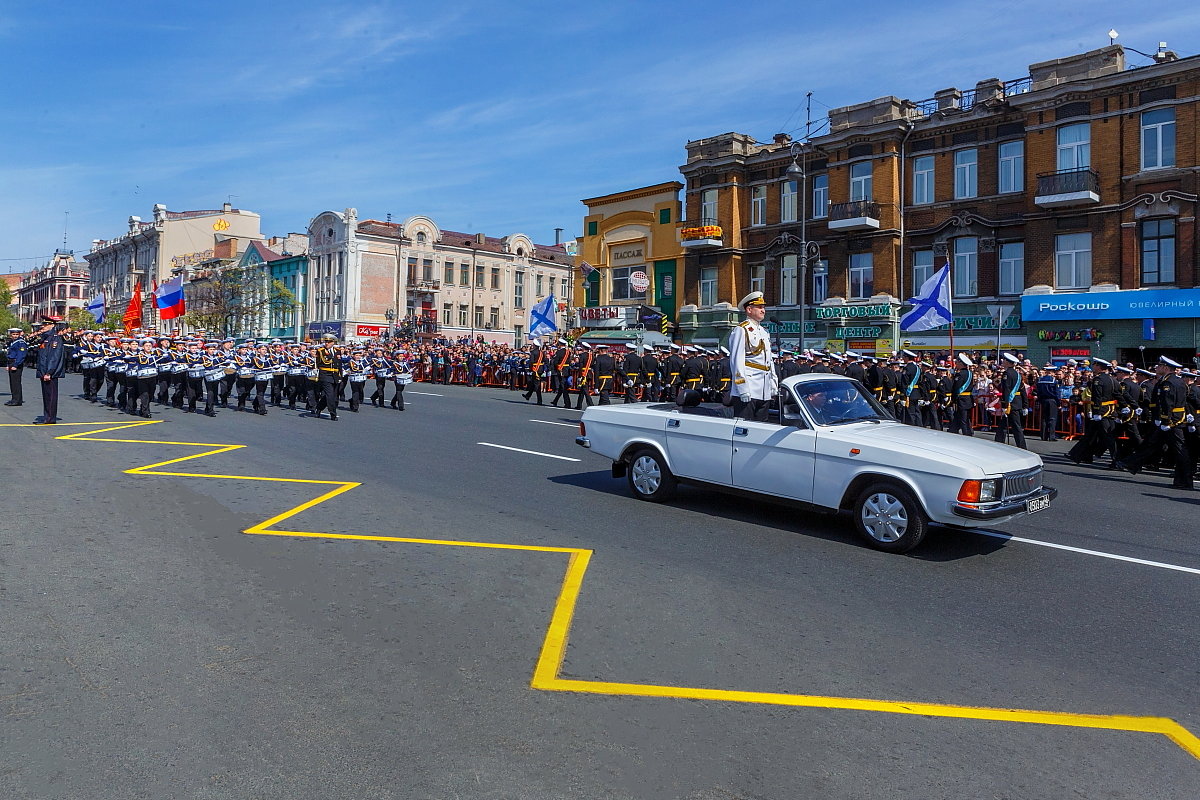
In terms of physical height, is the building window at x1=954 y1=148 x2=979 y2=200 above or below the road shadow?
above

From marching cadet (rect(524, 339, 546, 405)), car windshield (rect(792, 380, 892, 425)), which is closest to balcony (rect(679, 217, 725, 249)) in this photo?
marching cadet (rect(524, 339, 546, 405))

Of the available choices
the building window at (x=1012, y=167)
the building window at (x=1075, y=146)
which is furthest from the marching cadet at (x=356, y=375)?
the building window at (x=1075, y=146)

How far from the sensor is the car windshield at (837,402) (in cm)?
831

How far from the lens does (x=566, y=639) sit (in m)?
5.18

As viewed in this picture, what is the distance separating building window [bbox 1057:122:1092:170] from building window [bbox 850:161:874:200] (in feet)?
22.9

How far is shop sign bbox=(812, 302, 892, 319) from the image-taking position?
34.7 meters

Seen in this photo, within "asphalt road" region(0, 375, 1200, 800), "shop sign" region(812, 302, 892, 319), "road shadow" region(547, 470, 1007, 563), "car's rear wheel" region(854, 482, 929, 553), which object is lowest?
"asphalt road" region(0, 375, 1200, 800)

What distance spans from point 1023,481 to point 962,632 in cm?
249

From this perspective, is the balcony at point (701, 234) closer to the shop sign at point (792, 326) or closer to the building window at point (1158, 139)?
the shop sign at point (792, 326)

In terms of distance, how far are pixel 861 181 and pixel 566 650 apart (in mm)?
34154

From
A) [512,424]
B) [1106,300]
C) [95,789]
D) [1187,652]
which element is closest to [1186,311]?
[1106,300]

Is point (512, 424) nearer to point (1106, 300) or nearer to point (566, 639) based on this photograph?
point (566, 639)

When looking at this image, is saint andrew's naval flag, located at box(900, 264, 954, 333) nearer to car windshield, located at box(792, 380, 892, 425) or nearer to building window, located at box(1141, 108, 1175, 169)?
building window, located at box(1141, 108, 1175, 169)

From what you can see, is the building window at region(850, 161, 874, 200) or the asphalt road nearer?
the asphalt road
